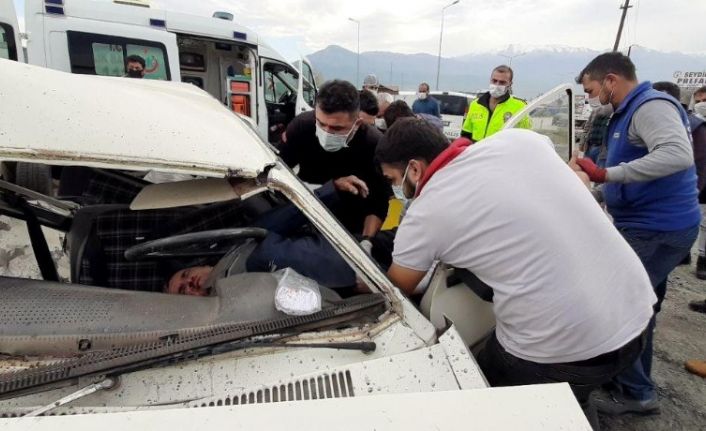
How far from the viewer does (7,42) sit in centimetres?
468

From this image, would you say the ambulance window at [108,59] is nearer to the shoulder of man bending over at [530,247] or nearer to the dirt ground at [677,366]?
the shoulder of man bending over at [530,247]

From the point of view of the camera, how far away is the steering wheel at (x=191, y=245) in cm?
144

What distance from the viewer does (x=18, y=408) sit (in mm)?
1003

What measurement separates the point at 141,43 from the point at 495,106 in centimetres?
461

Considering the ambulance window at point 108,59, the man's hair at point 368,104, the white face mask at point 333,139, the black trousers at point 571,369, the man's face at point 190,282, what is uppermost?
the ambulance window at point 108,59

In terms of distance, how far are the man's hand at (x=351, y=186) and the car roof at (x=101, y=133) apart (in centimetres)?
95

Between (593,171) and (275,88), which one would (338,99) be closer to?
(593,171)

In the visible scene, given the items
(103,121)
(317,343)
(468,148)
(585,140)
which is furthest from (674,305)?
(103,121)

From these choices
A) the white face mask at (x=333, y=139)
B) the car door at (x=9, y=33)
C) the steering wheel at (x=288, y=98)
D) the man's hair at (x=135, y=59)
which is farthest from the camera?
the steering wheel at (x=288, y=98)

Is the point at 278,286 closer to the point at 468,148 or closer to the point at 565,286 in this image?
the point at 468,148

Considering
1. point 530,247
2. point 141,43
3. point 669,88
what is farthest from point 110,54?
point 669,88

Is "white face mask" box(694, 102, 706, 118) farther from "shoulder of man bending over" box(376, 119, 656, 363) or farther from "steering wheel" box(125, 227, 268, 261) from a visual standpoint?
"steering wheel" box(125, 227, 268, 261)

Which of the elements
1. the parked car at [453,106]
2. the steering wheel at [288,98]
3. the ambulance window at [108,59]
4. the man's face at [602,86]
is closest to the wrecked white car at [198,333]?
the man's face at [602,86]

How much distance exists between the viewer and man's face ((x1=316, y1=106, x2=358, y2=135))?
2457 mm
